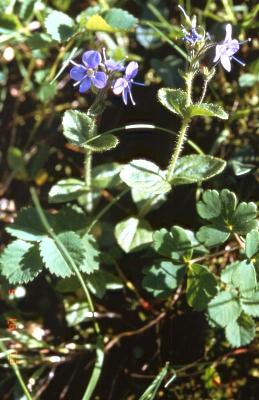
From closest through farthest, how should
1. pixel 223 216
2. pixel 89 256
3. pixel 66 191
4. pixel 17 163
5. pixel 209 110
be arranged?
pixel 209 110 < pixel 223 216 < pixel 89 256 < pixel 66 191 < pixel 17 163

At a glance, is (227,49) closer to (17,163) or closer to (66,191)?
(66,191)

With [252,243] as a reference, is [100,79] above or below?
above

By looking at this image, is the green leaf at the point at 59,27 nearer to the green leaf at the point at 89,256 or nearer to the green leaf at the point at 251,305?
the green leaf at the point at 89,256

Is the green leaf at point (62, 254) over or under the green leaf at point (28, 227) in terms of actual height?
under

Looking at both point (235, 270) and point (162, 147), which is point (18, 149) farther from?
point (235, 270)

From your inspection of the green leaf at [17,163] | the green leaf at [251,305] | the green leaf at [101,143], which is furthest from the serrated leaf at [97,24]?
the green leaf at [251,305]

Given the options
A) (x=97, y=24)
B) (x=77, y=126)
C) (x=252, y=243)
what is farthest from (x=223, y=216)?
(x=97, y=24)
